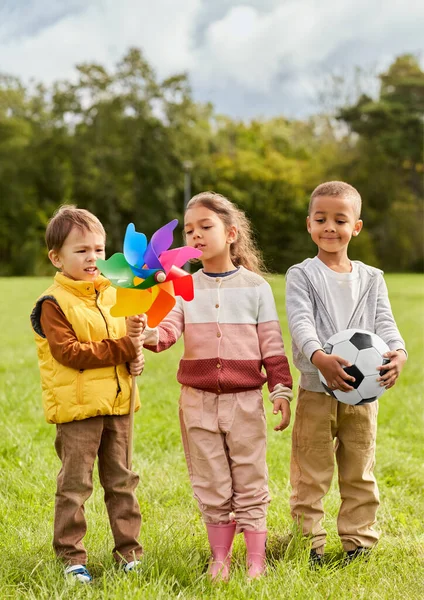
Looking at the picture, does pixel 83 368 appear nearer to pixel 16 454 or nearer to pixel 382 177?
pixel 16 454

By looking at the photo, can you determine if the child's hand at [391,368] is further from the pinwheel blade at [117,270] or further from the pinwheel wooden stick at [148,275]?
the pinwheel blade at [117,270]

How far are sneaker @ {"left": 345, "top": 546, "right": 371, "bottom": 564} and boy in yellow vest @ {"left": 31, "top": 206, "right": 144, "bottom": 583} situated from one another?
99cm

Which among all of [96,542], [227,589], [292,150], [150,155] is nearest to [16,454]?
[96,542]

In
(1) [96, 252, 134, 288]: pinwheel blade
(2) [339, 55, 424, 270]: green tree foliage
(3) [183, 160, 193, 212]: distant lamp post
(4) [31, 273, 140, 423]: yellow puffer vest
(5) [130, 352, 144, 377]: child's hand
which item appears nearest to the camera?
(1) [96, 252, 134, 288]: pinwheel blade

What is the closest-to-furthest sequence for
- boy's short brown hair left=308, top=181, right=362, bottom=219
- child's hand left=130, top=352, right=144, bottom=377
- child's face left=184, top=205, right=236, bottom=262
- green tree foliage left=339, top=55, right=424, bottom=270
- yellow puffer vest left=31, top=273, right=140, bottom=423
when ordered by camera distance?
yellow puffer vest left=31, top=273, right=140, bottom=423, child's hand left=130, top=352, right=144, bottom=377, child's face left=184, top=205, right=236, bottom=262, boy's short brown hair left=308, top=181, right=362, bottom=219, green tree foliage left=339, top=55, right=424, bottom=270

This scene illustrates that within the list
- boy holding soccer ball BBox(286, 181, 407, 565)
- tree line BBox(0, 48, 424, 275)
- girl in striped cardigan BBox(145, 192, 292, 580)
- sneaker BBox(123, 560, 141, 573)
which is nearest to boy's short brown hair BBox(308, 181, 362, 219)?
boy holding soccer ball BBox(286, 181, 407, 565)

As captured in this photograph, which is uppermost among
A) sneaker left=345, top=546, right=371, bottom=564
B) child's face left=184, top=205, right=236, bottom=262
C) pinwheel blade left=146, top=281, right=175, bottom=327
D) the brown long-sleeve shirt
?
child's face left=184, top=205, right=236, bottom=262

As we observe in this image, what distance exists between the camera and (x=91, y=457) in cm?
333

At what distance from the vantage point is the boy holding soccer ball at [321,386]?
3.59 m

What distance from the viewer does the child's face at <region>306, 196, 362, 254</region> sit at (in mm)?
3592

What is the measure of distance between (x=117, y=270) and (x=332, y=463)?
1442 millimetres

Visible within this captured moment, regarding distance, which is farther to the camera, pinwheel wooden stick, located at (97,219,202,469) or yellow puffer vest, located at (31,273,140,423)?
yellow puffer vest, located at (31,273,140,423)

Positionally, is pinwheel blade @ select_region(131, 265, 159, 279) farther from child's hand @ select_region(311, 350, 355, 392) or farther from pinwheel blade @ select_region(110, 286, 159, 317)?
child's hand @ select_region(311, 350, 355, 392)

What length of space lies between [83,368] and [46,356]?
199 mm
